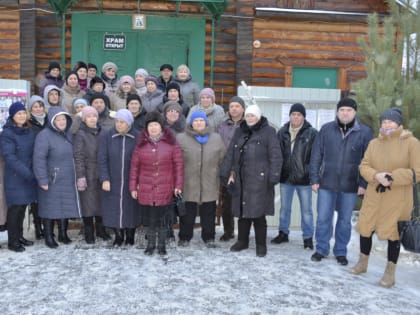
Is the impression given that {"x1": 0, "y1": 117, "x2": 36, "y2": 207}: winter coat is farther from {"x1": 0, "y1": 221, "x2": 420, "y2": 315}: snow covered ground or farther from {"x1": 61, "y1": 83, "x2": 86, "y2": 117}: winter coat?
{"x1": 61, "y1": 83, "x2": 86, "y2": 117}: winter coat

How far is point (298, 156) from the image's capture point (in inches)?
213

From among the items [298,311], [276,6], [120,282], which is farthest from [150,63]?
[298,311]

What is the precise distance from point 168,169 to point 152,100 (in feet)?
5.14

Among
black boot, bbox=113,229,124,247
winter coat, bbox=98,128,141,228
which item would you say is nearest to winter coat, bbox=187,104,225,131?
winter coat, bbox=98,128,141,228

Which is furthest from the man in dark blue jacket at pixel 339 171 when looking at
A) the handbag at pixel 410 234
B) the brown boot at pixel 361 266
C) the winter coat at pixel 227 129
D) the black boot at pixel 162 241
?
the black boot at pixel 162 241

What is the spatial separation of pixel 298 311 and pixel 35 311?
2.10 meters

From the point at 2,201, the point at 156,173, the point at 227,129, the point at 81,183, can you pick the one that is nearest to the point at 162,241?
the point at 156,173

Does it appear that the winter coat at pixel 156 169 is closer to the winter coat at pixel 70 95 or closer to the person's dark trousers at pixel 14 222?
the person's dark trousers at pixel 14 222

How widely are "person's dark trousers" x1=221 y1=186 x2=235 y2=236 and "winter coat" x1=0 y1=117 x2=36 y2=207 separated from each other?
Answer: 222cm

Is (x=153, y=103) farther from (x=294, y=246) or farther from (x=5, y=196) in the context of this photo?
(x=294, y=246)

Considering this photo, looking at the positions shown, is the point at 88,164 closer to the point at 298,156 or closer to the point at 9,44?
the point at 298,156

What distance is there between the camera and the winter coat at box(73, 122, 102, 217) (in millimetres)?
5168

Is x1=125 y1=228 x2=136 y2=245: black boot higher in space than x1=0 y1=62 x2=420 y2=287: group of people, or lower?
lower

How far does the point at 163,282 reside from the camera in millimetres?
4242
